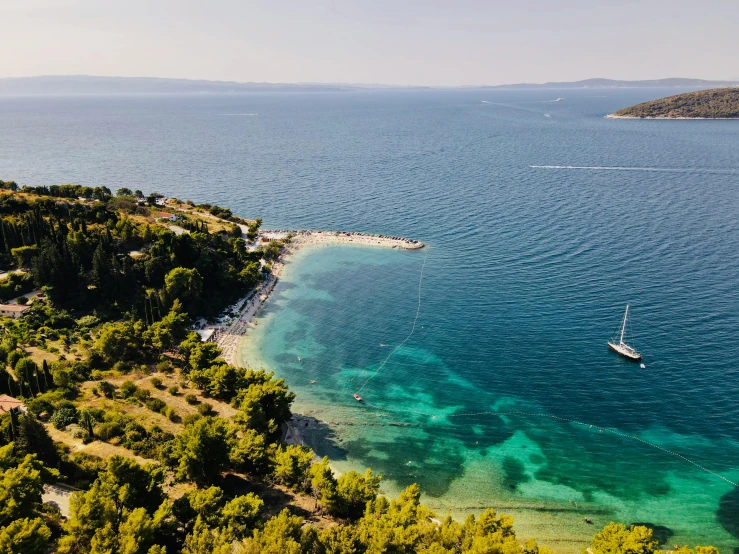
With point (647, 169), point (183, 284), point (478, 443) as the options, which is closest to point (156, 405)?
point (183, 284)

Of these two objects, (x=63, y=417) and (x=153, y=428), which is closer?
(x=153, y=428)

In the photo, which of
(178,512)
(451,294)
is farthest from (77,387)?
(451,294)

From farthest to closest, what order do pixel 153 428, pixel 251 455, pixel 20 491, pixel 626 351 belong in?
pixel 626 351, pixel 153 428, pixel 251 455, pixel 20 491

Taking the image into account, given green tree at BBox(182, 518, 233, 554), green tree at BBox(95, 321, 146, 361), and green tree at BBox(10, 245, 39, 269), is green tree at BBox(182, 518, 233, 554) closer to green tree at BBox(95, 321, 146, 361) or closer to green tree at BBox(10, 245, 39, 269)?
green tree at BBox(95, 321, 146, 361)

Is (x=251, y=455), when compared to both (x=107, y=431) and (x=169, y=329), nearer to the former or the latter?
(x=107, y=431)

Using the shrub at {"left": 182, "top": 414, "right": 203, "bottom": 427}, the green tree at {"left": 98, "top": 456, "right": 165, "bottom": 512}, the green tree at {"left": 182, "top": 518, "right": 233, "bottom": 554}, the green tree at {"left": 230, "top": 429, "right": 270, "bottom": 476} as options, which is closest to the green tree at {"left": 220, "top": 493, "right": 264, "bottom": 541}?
the green tree at {"left": 182, "top": 518, "right": 233, "bottom": 554}

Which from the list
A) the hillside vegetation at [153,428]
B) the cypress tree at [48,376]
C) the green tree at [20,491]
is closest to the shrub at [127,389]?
the hillside vegetation at [153,428]
